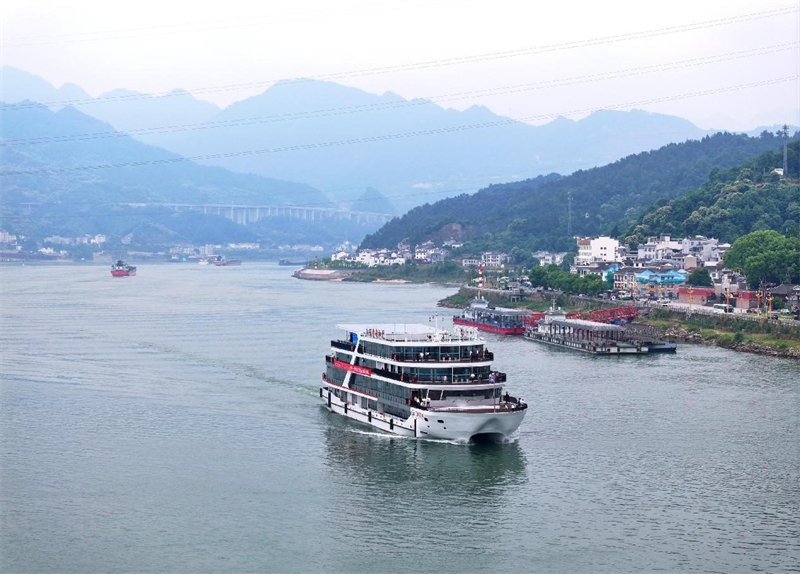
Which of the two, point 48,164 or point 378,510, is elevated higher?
point 48,164

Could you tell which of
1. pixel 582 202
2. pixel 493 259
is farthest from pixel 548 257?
pixel 582 202

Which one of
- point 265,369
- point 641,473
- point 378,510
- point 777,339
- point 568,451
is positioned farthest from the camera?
point 777,339

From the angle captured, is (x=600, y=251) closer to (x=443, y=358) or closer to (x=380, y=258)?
(x=380, y=258)

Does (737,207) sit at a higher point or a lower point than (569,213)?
lower

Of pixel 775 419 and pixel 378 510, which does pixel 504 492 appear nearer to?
pixel 378 510

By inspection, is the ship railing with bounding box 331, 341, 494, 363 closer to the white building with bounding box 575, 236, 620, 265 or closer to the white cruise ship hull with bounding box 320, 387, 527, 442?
the white cruise ship hull with bounding box 320, 387, 527, 442

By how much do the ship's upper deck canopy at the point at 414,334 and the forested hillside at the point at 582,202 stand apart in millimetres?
60779

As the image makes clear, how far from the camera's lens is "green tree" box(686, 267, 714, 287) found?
48.2 metres

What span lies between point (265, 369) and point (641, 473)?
12.4 meters

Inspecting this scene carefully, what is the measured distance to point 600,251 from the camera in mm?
65750

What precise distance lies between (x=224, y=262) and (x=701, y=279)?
8086 cm

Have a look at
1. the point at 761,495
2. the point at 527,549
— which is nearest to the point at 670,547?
the point at 527,549

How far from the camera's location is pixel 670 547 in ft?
48.3

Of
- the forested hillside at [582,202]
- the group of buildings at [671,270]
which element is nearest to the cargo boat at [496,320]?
the group of buildings at [671,270]
